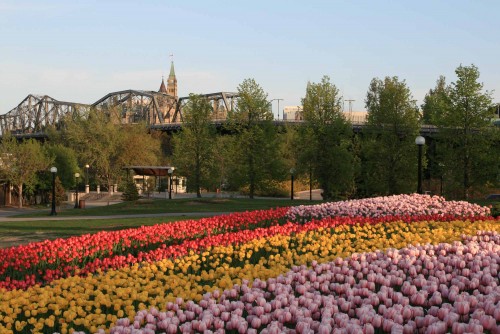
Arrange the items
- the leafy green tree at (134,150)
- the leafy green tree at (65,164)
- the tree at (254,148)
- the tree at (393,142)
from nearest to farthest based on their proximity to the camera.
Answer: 1. the tree at (393,142)
2. the tree at (254,148)
3. the leafy green tree at (65,164)
4. the leafy green tree at (134,150)

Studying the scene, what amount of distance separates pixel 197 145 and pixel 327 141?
42.3ft

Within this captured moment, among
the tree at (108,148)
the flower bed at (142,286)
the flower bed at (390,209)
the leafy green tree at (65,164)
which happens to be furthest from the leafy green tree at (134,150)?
the flower bed at (142,286)

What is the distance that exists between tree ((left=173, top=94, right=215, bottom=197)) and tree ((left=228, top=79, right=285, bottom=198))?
4407 millimetres

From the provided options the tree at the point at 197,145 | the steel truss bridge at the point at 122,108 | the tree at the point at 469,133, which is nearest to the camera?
the tree at the point at 469,133

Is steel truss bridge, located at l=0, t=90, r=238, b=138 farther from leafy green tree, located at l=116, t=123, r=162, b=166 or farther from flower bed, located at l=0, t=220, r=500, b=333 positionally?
flower bed, located at l=0, t=220, r=500, b=333

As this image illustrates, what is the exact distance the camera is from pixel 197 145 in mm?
52625

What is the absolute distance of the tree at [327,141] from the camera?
4591 cm

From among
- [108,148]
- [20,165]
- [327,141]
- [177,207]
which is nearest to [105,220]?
[177,207]

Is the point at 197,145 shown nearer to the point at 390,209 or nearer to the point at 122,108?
the point at 390,209

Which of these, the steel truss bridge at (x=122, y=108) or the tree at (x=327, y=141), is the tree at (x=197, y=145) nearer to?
the tree at (x=327, y=141)

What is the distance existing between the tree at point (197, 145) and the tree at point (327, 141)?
966 cm

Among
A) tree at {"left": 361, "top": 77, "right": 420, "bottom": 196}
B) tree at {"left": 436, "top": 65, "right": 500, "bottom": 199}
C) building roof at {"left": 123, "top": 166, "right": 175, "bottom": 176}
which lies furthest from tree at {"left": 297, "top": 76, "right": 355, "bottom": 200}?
building roof at {"left": 123, "top": 166, "right": 175, "bottom": 176}

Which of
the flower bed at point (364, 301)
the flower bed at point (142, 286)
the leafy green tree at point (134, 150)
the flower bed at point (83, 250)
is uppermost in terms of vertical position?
the leafy green tree at point (134, 150)

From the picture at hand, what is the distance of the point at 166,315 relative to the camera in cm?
597
